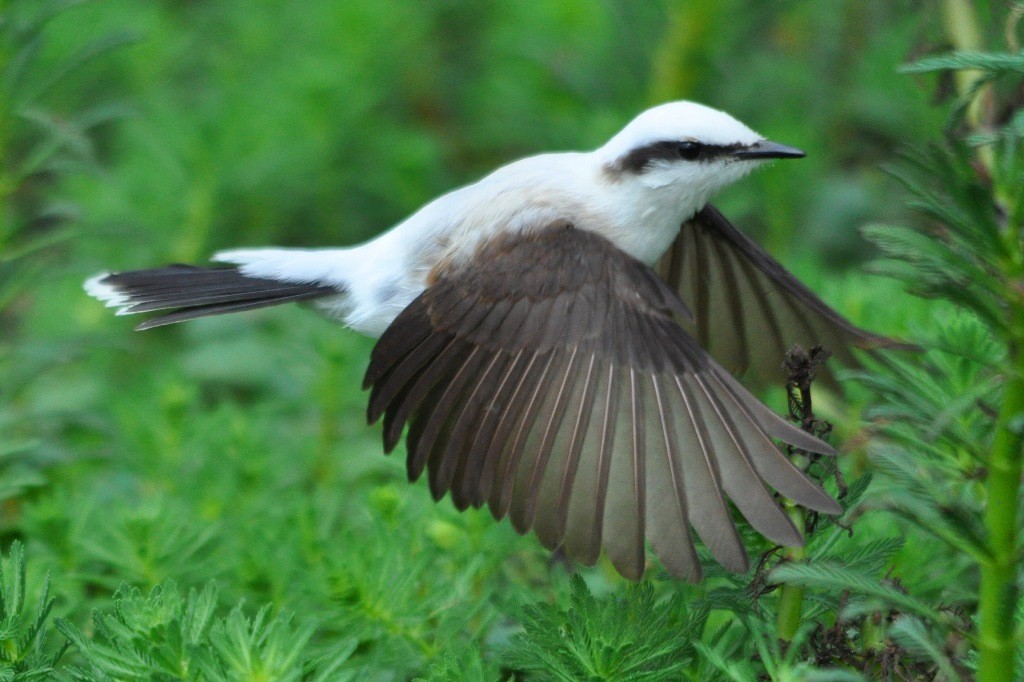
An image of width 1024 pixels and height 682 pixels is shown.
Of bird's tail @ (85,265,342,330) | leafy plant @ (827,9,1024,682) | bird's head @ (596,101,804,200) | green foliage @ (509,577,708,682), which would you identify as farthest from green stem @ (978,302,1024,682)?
bird's tail @ (85,265,342,330)

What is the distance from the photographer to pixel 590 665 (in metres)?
1.84

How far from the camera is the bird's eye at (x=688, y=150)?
2600mm

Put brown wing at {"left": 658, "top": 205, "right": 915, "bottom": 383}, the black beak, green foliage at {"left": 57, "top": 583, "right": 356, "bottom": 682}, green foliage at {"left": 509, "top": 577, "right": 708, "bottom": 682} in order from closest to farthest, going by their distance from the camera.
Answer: green foliage at {"left": 57, "top": 583, "right": 356, "bottom": 682} → green foliage at {"left": 509, "top": 577, "right": 708, "bottom": 682} → the black beak → brown wing at {"left": 658, "top": 205, "right": 915, "bottom": 383}

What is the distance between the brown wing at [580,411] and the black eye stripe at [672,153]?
23 centimetres

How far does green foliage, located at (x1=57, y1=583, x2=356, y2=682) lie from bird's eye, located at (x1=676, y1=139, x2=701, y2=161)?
4.41ft

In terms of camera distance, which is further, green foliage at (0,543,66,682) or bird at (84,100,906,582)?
bird at (84,100,906,582)

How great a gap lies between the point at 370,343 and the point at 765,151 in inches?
76.7

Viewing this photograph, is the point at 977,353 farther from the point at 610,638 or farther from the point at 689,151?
the point at 689,151

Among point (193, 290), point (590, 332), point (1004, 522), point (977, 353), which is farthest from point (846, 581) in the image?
point (193, 290)

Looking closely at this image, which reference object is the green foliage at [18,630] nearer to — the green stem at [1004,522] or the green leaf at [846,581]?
the green leaf at [846,581]

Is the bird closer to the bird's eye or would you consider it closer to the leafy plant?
the bird's eye

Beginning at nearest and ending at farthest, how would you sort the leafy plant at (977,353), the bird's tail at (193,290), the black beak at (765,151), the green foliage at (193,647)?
the leafy plant at (977,353), the green foliage at (193,647), the black beak at (765,151), the bird's tail at (193,290)

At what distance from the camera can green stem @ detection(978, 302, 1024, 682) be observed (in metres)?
1.53

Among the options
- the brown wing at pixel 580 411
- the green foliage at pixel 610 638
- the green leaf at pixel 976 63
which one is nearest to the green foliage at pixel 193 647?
the green foliage at pixel 610 638
